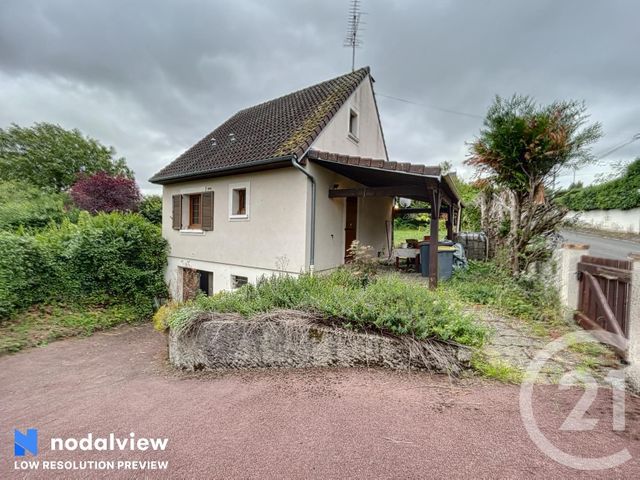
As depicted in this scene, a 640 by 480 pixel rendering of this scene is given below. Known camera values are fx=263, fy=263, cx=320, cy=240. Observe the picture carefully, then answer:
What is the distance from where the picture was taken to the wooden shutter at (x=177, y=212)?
947 centimetres

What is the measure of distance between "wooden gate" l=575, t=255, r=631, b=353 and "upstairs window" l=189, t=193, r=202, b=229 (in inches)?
389

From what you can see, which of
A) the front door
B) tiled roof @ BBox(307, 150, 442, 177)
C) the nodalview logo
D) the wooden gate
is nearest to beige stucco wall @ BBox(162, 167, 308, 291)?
tiled roof @ BBox(307, 150, 442, 177)

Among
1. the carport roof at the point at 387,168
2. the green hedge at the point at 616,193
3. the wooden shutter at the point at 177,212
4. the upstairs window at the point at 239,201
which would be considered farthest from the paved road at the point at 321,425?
the green hedge at the point at 616,193

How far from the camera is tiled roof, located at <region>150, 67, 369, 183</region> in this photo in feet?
23.8

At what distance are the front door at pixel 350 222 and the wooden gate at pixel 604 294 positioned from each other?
5.39 metres

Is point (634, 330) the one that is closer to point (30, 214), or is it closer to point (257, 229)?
point (257, 229)

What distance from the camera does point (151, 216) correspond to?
48.3 ft

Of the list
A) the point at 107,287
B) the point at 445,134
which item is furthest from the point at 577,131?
the point at 107,287

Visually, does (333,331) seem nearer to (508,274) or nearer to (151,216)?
(508,274)

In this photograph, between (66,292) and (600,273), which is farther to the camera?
(66,292)

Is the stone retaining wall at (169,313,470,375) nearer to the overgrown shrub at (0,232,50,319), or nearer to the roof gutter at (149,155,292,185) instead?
the roof gutter at (149,155,292,185)

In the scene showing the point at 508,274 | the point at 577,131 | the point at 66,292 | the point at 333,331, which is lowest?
the point at 66,292

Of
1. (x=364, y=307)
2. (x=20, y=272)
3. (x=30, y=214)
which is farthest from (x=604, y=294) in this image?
(x=30, y=214)

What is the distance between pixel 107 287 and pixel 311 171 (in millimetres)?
7818
